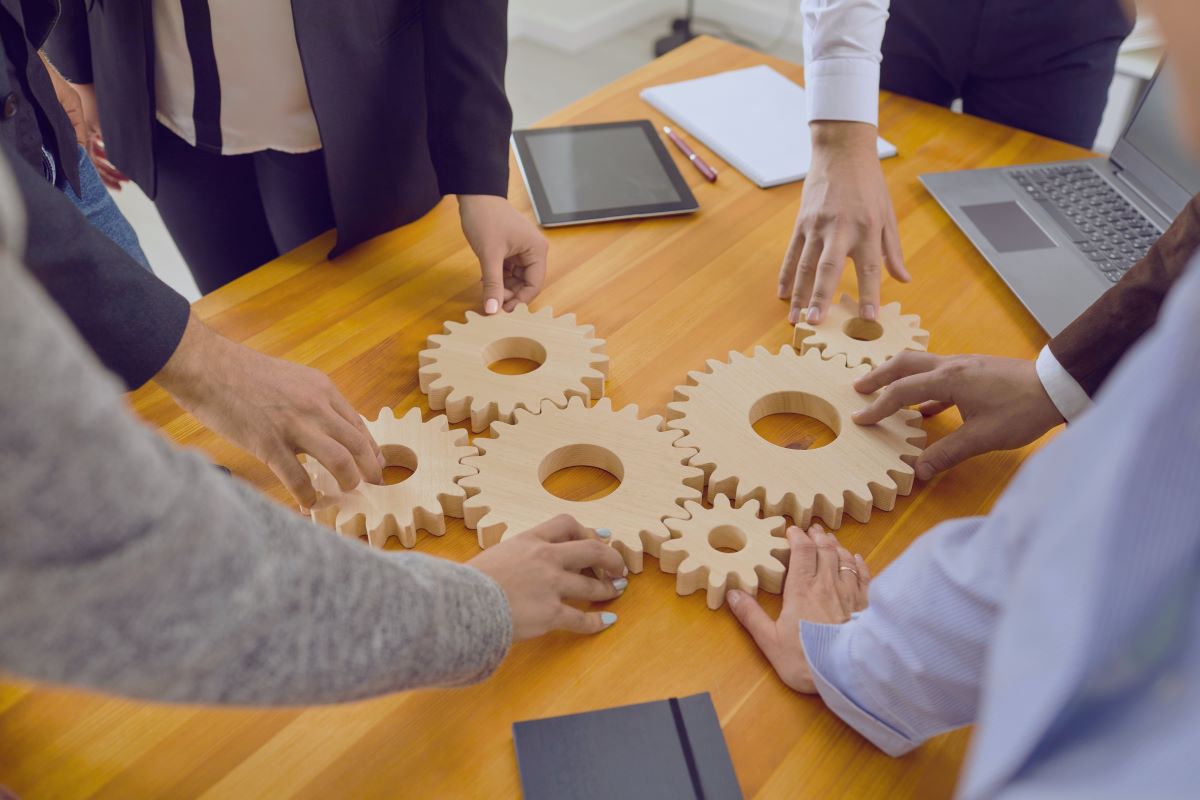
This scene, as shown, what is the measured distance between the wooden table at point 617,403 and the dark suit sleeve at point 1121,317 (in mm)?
137

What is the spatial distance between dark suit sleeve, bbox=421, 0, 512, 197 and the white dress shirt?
181mm

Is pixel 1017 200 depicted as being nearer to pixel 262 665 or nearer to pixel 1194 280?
pixel 1194 280

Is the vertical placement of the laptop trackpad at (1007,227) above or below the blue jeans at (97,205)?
above

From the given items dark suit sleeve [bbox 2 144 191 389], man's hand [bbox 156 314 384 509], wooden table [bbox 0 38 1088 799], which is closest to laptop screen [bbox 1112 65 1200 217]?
wooden table [bbox 0 38 1088 799]

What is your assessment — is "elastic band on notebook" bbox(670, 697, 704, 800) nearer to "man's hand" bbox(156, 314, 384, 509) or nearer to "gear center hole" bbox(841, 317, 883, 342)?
"man's hand" bbox(156, 314, 384, 509)

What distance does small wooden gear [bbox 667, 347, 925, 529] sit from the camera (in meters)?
1.02

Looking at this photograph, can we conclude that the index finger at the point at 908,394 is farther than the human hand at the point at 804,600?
Yes

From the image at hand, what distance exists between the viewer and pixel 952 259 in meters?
1.41

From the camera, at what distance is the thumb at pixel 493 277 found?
4.19ft

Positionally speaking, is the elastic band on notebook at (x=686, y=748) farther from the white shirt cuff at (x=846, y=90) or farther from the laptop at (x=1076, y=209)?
the white shirt cuff at (x=846, y=90)

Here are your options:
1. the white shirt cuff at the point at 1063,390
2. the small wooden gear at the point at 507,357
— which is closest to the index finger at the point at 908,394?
the white shirt cuff at the point at 1063,390

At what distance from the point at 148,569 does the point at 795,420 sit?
2.71 ft

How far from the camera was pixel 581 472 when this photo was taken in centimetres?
109

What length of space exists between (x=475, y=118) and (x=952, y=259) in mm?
728
